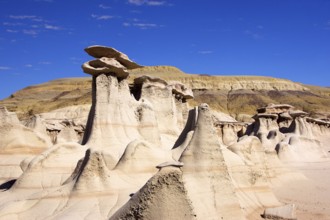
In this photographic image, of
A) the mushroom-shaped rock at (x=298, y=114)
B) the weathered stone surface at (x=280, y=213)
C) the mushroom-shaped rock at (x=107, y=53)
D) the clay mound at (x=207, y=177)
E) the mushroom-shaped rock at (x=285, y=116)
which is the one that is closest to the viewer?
the clay mound at (x=207, y=177)

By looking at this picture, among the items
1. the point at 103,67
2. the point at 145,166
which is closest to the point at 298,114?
the point at 103,67

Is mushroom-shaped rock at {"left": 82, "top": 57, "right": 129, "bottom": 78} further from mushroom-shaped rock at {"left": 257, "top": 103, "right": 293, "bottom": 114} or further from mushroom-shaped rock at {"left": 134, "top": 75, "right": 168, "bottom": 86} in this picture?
mushroom-shaped rock at {"left": 257, "top": 103, "right": 293, "bottom": 114}

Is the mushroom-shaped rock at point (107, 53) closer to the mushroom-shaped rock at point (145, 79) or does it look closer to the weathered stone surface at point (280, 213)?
the mushroom-shaped rock at point (145, 79)

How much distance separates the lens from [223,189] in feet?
31.2

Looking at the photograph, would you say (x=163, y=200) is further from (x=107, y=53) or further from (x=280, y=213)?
(x=107, y=53)

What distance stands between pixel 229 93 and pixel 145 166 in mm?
74190

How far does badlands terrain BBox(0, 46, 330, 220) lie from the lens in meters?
9.14

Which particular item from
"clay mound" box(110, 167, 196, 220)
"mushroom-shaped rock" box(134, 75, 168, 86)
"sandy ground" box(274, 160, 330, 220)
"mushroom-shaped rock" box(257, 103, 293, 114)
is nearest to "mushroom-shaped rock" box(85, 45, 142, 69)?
"mushroom-shaped rock" box(134, 75, 168, 86)

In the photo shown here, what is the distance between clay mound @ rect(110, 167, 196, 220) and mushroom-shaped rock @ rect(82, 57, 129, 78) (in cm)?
964

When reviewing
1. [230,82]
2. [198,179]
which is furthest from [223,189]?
[230,82]

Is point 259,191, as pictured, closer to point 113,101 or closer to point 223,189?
point 223,189

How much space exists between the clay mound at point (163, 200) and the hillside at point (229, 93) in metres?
61.8

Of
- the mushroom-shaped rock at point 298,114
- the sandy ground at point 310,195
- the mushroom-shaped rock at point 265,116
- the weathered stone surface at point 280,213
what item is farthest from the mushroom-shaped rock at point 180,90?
the mushroom-shaped rock at point 298,114

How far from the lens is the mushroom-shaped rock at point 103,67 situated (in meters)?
16.2
